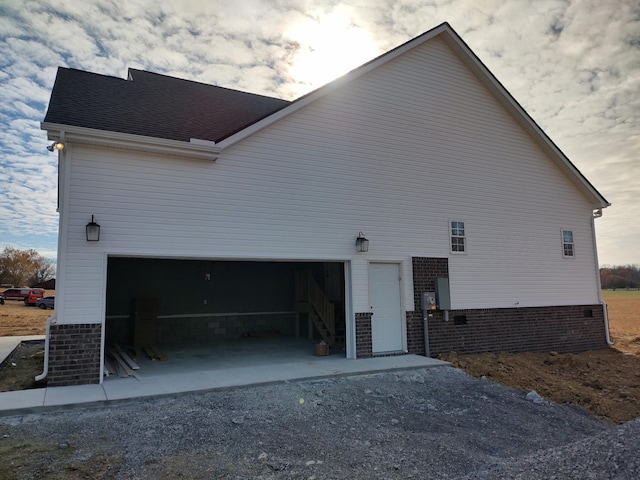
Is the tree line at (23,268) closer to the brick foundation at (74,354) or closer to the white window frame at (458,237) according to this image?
the brick foundation at (74,354)

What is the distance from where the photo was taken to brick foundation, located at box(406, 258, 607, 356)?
10.5 meters

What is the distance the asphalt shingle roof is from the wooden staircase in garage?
17.2 feet

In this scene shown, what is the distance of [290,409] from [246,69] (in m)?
10.00

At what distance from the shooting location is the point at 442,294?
10586 millimetres

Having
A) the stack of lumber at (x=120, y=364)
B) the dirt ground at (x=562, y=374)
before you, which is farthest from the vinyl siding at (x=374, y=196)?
the dirt ground at (x=562, y=374)

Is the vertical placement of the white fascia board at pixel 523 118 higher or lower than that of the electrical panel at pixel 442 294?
higher

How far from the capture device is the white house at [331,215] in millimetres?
7555

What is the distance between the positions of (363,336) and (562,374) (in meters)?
4.55

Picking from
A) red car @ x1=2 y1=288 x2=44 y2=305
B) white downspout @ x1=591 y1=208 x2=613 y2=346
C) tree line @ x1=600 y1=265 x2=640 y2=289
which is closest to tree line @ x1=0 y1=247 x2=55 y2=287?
red car @ x1=2 y1=288 x2=44 y2=305

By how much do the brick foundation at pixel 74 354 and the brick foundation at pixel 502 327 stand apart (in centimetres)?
682

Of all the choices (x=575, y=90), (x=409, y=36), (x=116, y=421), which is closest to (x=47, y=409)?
(x=116, y=421)

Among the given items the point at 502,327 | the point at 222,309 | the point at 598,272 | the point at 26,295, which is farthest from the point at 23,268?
the point at 598,272

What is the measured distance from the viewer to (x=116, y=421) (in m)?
5.44

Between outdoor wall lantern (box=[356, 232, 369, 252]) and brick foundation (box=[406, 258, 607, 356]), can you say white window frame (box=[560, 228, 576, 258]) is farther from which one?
outdoor wall lantern (box=[356, 232, 369, 252])
